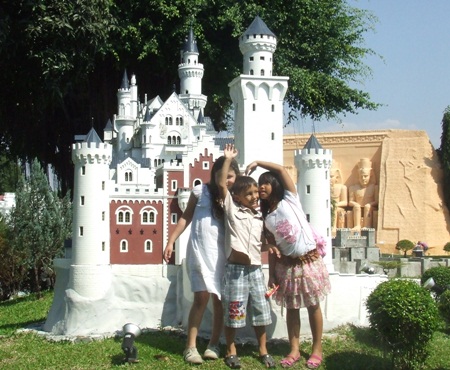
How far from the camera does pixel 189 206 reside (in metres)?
10.9

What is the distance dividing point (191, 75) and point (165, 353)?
18.5m

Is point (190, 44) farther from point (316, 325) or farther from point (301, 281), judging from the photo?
point (316, 325)

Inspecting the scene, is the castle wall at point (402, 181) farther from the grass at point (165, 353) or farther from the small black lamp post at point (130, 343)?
the small black lamp post at point (130, 343)

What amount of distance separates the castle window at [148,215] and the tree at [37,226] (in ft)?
29.6

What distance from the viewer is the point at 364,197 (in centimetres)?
4219

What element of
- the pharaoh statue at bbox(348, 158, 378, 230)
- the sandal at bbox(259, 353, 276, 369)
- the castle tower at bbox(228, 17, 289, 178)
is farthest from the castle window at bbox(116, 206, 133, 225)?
the pharaoh statue at bbox(348, 158, 378, 230)

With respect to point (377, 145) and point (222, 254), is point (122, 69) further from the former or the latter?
point (222, 254)

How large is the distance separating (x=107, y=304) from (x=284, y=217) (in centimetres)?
743

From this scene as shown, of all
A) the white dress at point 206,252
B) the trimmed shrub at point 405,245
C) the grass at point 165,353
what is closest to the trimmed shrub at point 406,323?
the grass at point 165,353

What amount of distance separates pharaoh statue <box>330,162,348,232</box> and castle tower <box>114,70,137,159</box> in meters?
16.2

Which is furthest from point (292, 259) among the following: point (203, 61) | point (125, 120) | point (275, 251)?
point (203, 61)

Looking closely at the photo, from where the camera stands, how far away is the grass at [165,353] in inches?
446

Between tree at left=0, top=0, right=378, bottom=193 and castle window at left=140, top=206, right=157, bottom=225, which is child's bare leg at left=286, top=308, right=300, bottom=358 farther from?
tree at left=0, top=0, right=378, bottom=193

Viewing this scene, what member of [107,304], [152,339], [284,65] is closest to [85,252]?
[107,304]
